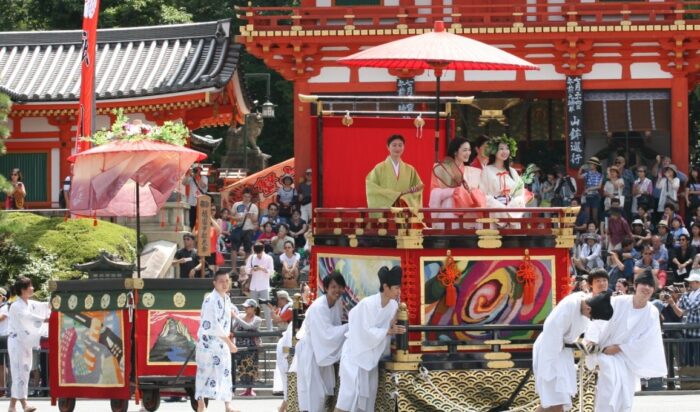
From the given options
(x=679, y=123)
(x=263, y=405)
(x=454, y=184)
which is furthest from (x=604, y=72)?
(x=454, y=184)

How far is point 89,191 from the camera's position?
18.2m

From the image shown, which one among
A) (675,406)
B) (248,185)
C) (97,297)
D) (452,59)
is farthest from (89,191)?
(248,185)

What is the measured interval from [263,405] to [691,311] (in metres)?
5.73

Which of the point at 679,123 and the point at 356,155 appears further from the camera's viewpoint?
the point at 679,123

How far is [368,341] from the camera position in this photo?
13.5m

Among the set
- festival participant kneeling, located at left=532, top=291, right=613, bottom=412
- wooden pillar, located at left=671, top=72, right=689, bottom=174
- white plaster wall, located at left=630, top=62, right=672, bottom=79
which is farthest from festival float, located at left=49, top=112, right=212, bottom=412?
white plaster wall, located at left=630, top=62, right=672, bottom=79

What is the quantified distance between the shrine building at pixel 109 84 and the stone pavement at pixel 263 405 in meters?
13.5

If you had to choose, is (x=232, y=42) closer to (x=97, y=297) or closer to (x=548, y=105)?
(x=548, y=105)

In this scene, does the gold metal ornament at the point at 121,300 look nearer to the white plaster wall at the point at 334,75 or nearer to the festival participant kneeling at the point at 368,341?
the festival participant kneeling at the point at 368,341

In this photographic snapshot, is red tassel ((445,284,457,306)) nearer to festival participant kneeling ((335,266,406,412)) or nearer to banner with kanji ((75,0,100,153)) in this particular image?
festival participant kneeling ((335,266,406,412))

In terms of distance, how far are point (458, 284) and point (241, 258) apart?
1320 cm

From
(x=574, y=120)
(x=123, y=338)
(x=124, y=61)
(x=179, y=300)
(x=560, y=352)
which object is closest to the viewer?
(x=560, y=352)

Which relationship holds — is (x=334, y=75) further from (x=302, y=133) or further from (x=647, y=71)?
(x=647, y=71)

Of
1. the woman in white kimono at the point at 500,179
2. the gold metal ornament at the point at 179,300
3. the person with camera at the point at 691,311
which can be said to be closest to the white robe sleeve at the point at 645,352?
the woman in white kimono at the point at 500,179
